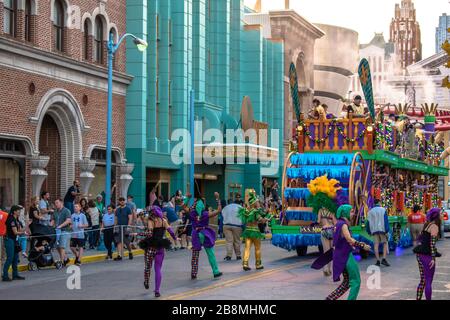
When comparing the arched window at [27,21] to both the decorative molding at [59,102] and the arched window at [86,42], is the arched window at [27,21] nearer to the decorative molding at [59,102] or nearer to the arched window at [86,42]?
the decorative molding at [59,102]

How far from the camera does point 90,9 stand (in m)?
36.3

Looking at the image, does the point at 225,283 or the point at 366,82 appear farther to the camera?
the point at 366,82

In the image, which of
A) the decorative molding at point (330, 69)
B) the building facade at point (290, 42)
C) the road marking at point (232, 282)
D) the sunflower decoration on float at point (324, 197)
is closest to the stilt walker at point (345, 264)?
the road marking at point (232, 282)

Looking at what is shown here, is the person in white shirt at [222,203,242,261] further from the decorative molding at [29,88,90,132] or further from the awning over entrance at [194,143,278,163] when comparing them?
the awning over entrance at [194,143,278,163]

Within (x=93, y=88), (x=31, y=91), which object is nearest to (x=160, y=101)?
(x=93, y=88)

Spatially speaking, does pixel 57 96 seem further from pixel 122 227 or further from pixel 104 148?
pixel 122 227

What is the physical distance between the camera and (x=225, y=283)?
58.3ft

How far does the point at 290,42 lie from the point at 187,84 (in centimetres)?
2174

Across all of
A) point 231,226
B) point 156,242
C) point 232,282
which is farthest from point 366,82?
point 156,242

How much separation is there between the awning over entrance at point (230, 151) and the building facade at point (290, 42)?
11.9 m

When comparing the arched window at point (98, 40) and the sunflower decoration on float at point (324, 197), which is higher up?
the arched window at point (98, 40)

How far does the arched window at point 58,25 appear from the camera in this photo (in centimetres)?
3372

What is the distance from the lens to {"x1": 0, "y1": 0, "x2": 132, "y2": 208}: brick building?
3023 centimetres
